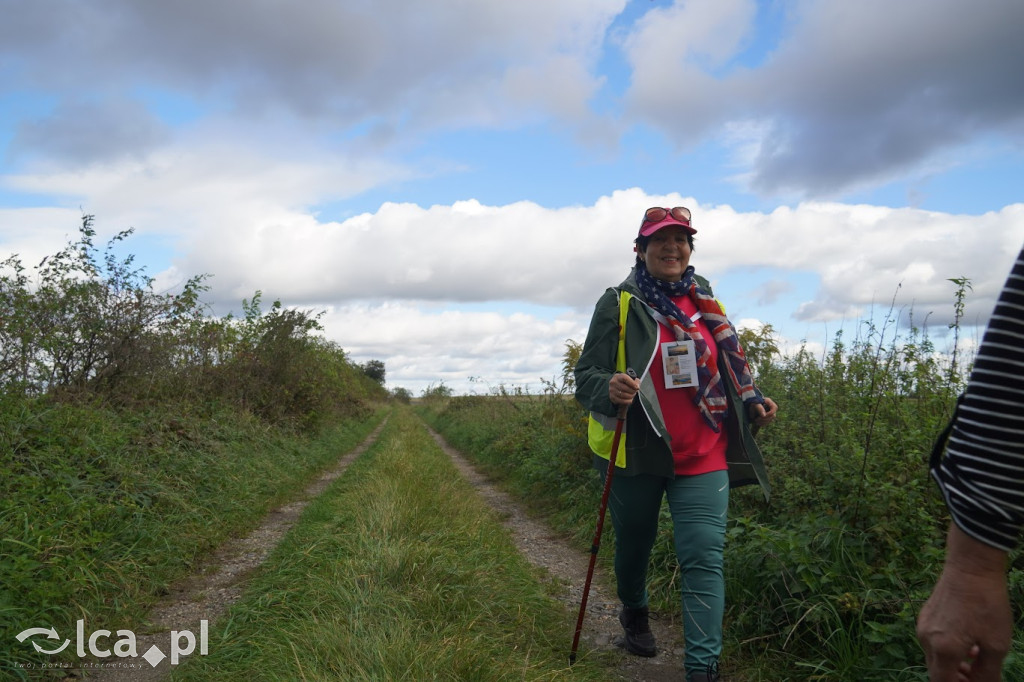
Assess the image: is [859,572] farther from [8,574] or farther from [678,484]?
[8,574]

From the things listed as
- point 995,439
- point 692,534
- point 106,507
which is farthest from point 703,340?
point 106,507

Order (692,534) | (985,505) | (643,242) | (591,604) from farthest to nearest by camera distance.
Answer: (591,604) < (643,242) < (692,534) < (985,505)

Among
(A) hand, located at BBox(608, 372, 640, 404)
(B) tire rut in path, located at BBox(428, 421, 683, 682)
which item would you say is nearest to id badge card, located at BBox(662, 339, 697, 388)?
(A) hand, located at BBox(608, 372, 640, 404)

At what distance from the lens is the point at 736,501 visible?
16.5 feet

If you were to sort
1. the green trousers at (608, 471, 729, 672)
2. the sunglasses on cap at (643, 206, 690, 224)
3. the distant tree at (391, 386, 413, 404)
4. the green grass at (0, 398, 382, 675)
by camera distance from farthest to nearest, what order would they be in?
1. the distant tree at (391, 386, 413, 404)
2. the green grass at (0, 398, 382, 675)
3. the sunglasses on cap at (643, 206, 690, 224)
4. the green trousers at (608, 471, 729, 672)

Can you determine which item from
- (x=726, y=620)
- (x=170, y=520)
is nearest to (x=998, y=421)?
(x=726, y=620)

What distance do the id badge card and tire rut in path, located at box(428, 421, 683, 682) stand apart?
61.6 inches

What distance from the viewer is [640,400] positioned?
10.6 ft

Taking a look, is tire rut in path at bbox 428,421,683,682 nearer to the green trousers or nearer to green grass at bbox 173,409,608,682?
green grass at bbox 173,409,608,682

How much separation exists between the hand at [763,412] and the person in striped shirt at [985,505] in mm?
2199

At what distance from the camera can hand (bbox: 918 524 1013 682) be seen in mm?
1092

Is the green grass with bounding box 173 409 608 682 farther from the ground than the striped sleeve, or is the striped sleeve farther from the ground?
the striped sleeve

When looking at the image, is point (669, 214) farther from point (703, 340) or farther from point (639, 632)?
point (639, 632)

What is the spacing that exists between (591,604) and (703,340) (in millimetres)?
2323
